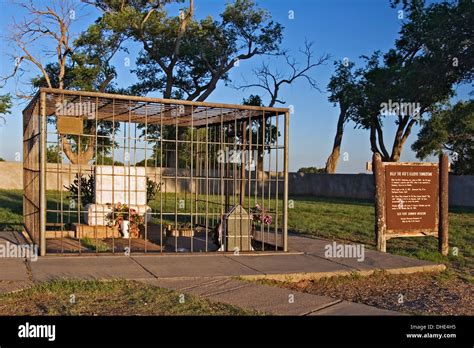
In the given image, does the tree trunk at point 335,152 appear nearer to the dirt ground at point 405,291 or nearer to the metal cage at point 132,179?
the metal cage at point 132,179

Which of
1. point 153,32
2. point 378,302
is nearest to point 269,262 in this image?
point 378,302

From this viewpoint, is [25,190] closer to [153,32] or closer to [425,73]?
[425,73]

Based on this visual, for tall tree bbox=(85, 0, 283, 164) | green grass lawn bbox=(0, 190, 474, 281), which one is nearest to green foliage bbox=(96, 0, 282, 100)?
tall tree bbox=(85, 0, 283, 164)

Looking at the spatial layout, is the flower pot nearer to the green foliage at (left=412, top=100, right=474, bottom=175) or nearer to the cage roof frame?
the cage roof frame

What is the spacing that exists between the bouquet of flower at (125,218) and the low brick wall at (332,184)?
22.7m

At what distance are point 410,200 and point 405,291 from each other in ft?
14.5

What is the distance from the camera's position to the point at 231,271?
Answer: 9.46 m

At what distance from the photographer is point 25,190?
14016 mm

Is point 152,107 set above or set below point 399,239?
above

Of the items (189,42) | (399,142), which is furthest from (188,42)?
(399,142)

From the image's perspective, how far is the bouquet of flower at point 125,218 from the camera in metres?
13.7

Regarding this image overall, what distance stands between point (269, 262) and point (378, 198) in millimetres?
3630

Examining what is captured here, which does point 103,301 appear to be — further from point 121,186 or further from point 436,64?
point 436,64

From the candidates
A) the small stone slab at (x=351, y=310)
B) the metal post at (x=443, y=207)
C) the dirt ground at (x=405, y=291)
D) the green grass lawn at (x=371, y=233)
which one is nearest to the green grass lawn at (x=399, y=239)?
the green grass lawn at (x=371, y=233)
